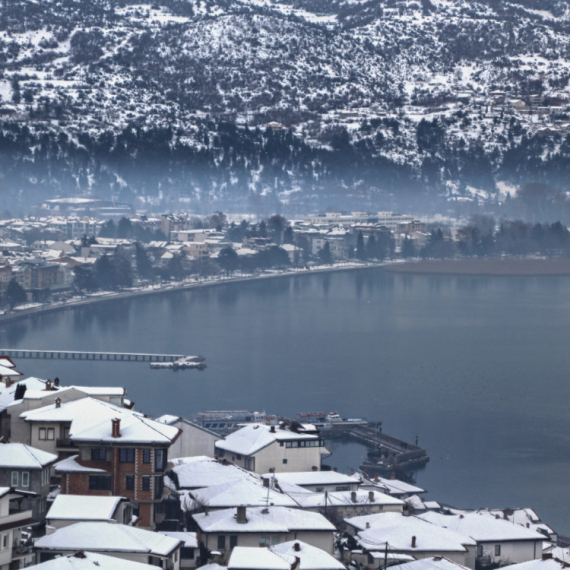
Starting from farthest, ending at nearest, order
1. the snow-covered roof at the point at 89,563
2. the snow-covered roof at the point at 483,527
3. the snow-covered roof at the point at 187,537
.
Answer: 1. the snow-covered roof at the point at 483,527
2. the snow-covered roof at the point at 187,537
3. the snow-covered roof at the point at 89,563

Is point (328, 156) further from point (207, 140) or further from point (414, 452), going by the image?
point (414, 452)

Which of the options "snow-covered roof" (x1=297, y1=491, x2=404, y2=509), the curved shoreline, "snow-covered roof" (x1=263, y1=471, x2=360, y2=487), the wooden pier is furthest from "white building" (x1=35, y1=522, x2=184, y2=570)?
the curved shoreline

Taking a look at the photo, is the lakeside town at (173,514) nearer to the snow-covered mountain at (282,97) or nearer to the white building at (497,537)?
the white building at (497,537)

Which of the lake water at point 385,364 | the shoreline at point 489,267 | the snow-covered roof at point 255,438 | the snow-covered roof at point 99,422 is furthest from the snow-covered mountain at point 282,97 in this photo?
the snow-covered roof at point 99,422

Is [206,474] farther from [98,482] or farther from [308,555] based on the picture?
[308,555]

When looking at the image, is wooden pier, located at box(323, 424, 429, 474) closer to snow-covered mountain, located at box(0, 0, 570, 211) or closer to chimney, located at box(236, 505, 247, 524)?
chimney, located at box(236, 505, 247, 524)
